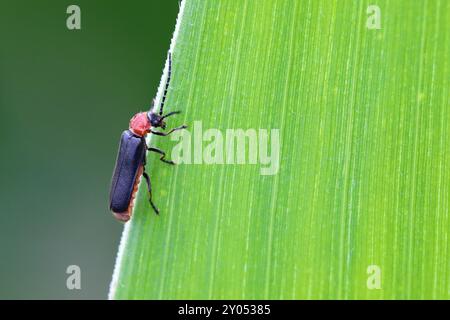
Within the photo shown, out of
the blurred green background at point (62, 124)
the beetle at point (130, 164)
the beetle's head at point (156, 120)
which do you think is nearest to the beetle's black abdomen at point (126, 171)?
the beetle at point (130, 164)

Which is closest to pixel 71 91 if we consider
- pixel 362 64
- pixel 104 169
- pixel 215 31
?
pixel 104 169

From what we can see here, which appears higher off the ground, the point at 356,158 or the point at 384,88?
the point at 384,88

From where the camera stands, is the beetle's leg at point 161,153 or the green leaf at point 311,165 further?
the beetle's leg at point 161,153

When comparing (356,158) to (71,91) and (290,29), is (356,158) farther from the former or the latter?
(71,91)

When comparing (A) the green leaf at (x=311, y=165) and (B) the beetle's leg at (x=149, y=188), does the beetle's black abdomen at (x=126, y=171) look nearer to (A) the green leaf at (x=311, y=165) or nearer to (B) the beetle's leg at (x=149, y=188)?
(B) the beetle's leg at (x=149, y=188)

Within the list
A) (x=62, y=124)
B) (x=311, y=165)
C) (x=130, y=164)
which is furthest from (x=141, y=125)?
Answer: (x=62, y=124)

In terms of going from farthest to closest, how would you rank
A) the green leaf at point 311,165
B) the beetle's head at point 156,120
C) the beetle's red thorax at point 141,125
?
the beetle's red thorax at point 141,125, the beetle's head at point 156,120, the green leaf at point 311,165

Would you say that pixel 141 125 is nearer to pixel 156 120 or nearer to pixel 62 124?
pixel 156 120
